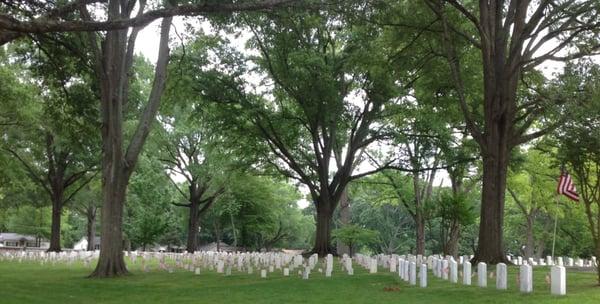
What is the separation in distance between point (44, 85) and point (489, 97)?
1437 centimetres

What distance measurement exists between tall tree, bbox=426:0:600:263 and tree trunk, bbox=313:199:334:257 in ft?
32.5

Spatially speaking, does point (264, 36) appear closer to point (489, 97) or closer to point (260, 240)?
point (489, 97)

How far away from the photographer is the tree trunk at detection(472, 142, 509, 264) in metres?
16.5

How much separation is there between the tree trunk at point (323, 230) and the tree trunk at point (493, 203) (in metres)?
9.67

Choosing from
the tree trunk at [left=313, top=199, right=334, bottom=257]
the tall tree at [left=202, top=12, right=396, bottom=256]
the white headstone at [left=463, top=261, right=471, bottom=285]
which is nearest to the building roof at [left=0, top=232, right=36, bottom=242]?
the tall tree at [left=202, top=12, right=396, bottom=256]

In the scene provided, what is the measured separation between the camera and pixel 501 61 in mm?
17844

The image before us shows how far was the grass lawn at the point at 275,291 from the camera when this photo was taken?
10.1 m

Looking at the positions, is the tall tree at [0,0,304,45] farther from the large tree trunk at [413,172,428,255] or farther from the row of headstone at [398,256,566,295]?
the large tree trunk at [413,172,428,255]

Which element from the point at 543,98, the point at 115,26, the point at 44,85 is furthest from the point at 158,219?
the point at 115,26

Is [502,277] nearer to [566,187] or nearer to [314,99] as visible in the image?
[566,187]

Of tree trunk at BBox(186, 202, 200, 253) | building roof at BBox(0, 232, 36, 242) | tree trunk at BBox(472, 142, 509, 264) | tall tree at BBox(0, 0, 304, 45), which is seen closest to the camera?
tall tree at BBox(0, 0, 304, 45)

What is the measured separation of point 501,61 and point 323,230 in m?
11.7

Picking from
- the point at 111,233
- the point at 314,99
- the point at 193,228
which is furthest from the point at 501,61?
the point at 193,228

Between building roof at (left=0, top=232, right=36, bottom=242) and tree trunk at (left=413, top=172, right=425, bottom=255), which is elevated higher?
tree trunk at (left=413, top=172, right=425, bottom=255)
